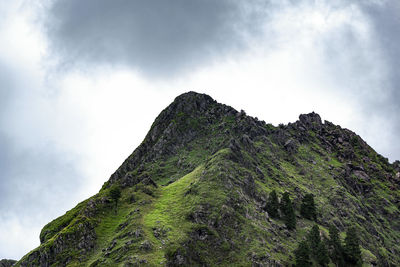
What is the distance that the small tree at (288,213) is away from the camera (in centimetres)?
12594

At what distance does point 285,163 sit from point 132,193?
3818 inches

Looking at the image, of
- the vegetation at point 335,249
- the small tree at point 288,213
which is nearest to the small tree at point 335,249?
the vegetation at point 335,249

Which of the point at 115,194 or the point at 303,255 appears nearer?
the point at 303,255

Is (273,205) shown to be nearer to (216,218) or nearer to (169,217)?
(216,218)

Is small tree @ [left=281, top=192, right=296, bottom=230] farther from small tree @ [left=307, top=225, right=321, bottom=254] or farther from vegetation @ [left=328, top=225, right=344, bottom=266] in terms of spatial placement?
vegetation @ [left=328, top=225, right=344, bottom=266]

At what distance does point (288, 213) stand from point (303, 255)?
2671 cm

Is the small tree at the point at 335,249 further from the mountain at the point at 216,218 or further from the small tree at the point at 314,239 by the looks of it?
the small tree at the point at 314,239

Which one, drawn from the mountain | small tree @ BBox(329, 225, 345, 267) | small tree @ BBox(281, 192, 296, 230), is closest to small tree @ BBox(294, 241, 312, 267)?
the mountain

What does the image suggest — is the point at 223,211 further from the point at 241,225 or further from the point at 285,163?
the point at 285,163

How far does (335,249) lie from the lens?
117938 mm

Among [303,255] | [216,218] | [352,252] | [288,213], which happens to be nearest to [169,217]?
[216,218]

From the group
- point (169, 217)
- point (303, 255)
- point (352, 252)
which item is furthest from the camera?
point (352, 252)

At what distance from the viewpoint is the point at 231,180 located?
5157 inches

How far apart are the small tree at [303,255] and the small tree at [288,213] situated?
18.5m
